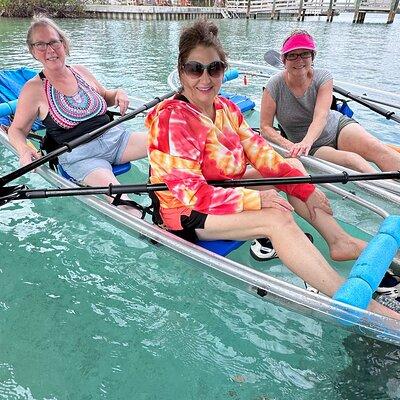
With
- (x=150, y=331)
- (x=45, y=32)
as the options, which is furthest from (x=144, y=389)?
(x=45, y=32)

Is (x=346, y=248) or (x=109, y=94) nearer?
(x=346, y=248)

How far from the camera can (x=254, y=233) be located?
2260 millimetres

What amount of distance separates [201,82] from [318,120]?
5.48 ft

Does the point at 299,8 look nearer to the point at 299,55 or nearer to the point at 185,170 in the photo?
the point at 299,55

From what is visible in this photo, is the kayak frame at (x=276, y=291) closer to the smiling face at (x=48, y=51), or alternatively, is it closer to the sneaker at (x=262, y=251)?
the sneaker at (x=262, y=251)

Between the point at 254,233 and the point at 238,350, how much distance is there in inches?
Answer: 31.2

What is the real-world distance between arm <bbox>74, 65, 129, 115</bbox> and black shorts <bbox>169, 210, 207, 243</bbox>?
1.78 metres

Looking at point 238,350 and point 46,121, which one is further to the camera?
point 46,121

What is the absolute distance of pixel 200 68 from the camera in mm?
→ 2195

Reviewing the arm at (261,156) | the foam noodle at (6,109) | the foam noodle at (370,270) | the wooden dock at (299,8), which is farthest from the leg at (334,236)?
the wooden dock at (299,8)

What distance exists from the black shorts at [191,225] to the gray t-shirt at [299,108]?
189cm

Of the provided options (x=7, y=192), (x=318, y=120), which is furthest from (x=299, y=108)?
(x=7, y=192)

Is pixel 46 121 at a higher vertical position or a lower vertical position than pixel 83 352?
higher

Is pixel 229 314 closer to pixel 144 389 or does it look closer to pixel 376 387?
pixel 144 389
